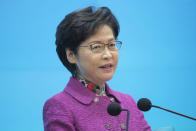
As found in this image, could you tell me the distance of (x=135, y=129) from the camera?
1.33 meters

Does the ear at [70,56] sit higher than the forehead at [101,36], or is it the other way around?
the forehead at [101,36]

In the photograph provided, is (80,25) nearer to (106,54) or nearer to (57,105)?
(106,54)

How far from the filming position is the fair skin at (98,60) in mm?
1232

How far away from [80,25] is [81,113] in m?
0.32

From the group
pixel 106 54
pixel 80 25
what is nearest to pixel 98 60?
pixel 106 54

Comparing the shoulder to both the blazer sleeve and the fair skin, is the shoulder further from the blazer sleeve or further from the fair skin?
the fair skin

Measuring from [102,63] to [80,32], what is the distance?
0.14 metres

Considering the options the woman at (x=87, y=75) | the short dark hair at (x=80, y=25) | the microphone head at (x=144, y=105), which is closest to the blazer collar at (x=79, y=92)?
the woman at (x=87, y=75)

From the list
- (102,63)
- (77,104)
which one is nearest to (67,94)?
(77,104)

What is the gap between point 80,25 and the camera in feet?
4.16

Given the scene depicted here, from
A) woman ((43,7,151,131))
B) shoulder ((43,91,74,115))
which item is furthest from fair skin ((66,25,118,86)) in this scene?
shoulder ((43,91,74,115))

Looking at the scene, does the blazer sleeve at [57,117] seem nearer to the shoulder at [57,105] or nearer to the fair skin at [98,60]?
the shoulder at [57,105]

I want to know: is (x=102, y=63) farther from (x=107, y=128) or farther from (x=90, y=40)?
(x=107, y=128)

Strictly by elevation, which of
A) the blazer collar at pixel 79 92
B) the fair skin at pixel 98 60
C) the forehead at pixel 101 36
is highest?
the forehead at pixel 101 36
